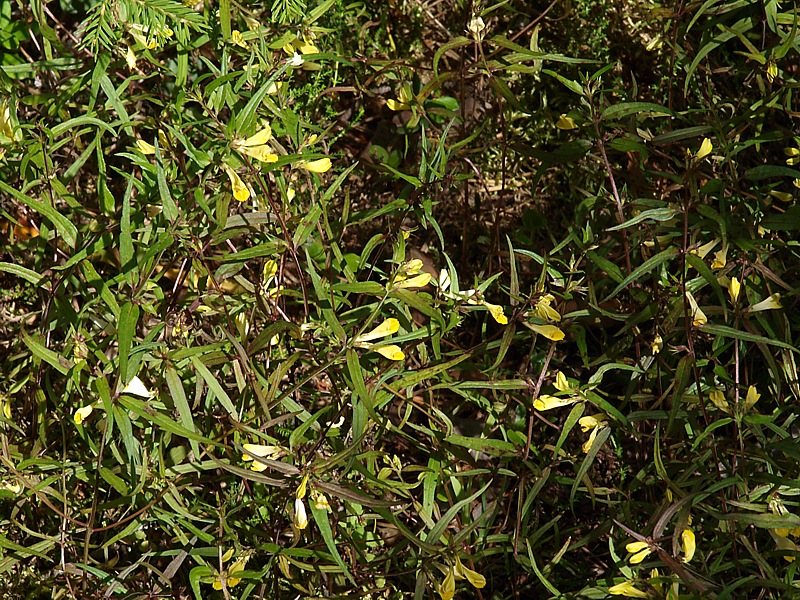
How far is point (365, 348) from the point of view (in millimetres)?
1434

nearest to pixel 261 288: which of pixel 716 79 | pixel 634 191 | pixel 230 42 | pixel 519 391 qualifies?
pixel 230 42

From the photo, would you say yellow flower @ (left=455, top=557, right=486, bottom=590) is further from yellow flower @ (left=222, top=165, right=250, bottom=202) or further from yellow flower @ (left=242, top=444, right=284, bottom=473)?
yellow flower @ (left=222, top=165, right=250, bottom=202)

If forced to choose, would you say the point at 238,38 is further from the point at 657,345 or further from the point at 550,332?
the point at 657,345

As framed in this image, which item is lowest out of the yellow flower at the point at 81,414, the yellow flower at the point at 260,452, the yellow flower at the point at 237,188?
the yellow flower at the point at 81,414

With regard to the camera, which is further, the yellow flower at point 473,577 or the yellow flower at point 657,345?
the yellow flower at point 657,345

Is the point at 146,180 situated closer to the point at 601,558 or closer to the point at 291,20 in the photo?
the point at 291,20

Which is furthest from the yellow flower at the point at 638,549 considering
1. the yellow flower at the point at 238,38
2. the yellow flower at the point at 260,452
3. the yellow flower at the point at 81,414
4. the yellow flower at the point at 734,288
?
the yellow flower at the point at 238,38

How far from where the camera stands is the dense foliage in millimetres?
1383

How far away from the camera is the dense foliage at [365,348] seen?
1.38 m

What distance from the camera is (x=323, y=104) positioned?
202cm

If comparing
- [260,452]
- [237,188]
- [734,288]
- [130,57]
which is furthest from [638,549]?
[130,57]

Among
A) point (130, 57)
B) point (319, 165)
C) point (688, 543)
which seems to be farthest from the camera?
point (130, 57)

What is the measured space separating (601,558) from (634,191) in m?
0.97

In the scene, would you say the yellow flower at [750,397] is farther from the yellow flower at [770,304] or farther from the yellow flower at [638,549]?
the yellow flower at [638,549]
